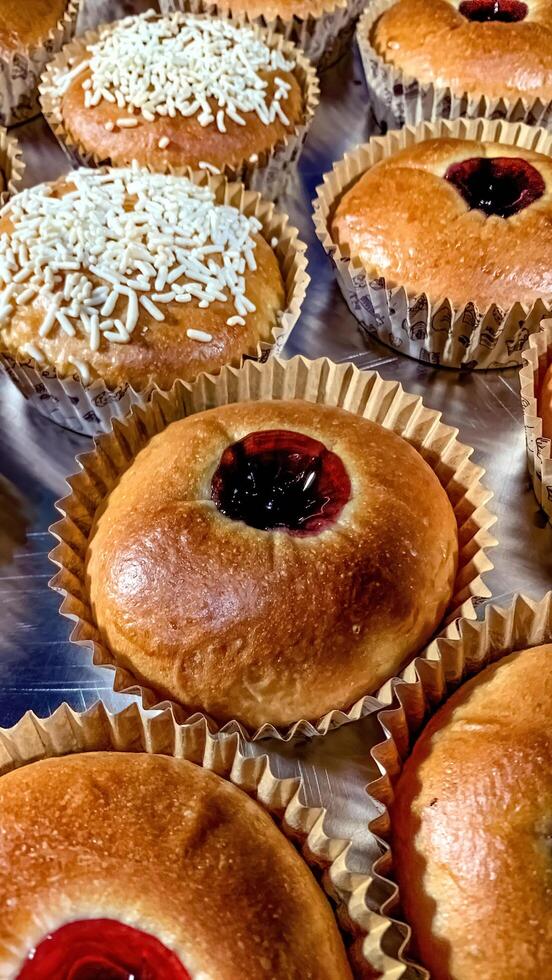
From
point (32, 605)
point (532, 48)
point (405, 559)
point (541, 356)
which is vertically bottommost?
point (32, 605)

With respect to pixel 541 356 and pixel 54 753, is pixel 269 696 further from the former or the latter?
pixel 541 356

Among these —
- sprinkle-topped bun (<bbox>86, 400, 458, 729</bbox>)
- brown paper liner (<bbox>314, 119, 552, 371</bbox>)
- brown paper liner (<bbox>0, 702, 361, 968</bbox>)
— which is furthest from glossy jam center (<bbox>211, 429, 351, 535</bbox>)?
brown paper liner (<bbox>314, 119, 552, 371</bbox>)

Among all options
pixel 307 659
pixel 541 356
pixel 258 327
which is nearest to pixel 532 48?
pixel 541 356

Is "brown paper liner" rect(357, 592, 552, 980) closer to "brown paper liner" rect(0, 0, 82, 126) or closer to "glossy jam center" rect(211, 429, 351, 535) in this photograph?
"glossy jam center" rect(211, 429, 351, 535)

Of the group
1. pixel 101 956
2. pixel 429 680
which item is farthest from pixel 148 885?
pixel 429 680

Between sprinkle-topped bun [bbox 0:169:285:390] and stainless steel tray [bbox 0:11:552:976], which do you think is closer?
stainless steel tray [bbox 0:11:552:976]

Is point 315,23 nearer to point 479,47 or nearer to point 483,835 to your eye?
point 479,47
